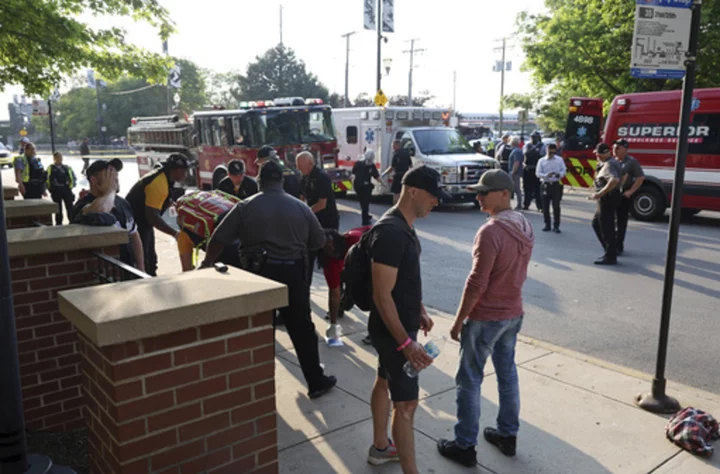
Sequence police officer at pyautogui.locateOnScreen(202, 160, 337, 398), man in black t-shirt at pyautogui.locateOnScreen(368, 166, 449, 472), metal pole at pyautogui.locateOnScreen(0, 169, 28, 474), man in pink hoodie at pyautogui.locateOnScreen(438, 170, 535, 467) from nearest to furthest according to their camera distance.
→ metal pole at pyautogui.locateOnScreen(0, 169, 28, 474), man in black t-shirt at pyautogui.locateOnScreen(368, 166, 449, 472), man in pink hoodie at pyautogui.locateOnScreen(438, 170, 535, 467), police officer at pyautogui.locateOnScreen(202, 160, 337, 398)

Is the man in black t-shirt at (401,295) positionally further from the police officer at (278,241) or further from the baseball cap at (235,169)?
the baseball cap at (235,169)

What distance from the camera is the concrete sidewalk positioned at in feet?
12.1

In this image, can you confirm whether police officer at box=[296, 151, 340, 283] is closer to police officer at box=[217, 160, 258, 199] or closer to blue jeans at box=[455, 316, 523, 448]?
police officer at box=[217, 160, 258, 199]

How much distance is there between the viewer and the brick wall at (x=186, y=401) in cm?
232

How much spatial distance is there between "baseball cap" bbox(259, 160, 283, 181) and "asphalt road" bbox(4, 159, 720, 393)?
129 inches

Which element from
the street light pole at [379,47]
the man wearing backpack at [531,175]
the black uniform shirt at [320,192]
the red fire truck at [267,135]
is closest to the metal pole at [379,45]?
the street light pole at [379,47]

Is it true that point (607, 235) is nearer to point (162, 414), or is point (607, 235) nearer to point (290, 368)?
point (290, 368)

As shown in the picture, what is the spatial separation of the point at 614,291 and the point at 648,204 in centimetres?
663

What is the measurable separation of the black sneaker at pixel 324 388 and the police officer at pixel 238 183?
287cm

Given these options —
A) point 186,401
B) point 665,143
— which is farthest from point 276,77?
point 186,401

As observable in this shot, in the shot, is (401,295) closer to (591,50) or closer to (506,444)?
(506,444)

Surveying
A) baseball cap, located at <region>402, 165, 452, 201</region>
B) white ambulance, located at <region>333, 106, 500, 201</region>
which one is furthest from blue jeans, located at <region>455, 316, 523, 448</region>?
white ambulance, located at <region>333, 106, 500, 201</region>

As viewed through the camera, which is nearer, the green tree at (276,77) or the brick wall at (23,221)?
the brick wall at (23,221)

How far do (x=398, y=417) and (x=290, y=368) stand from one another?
2127 mm
